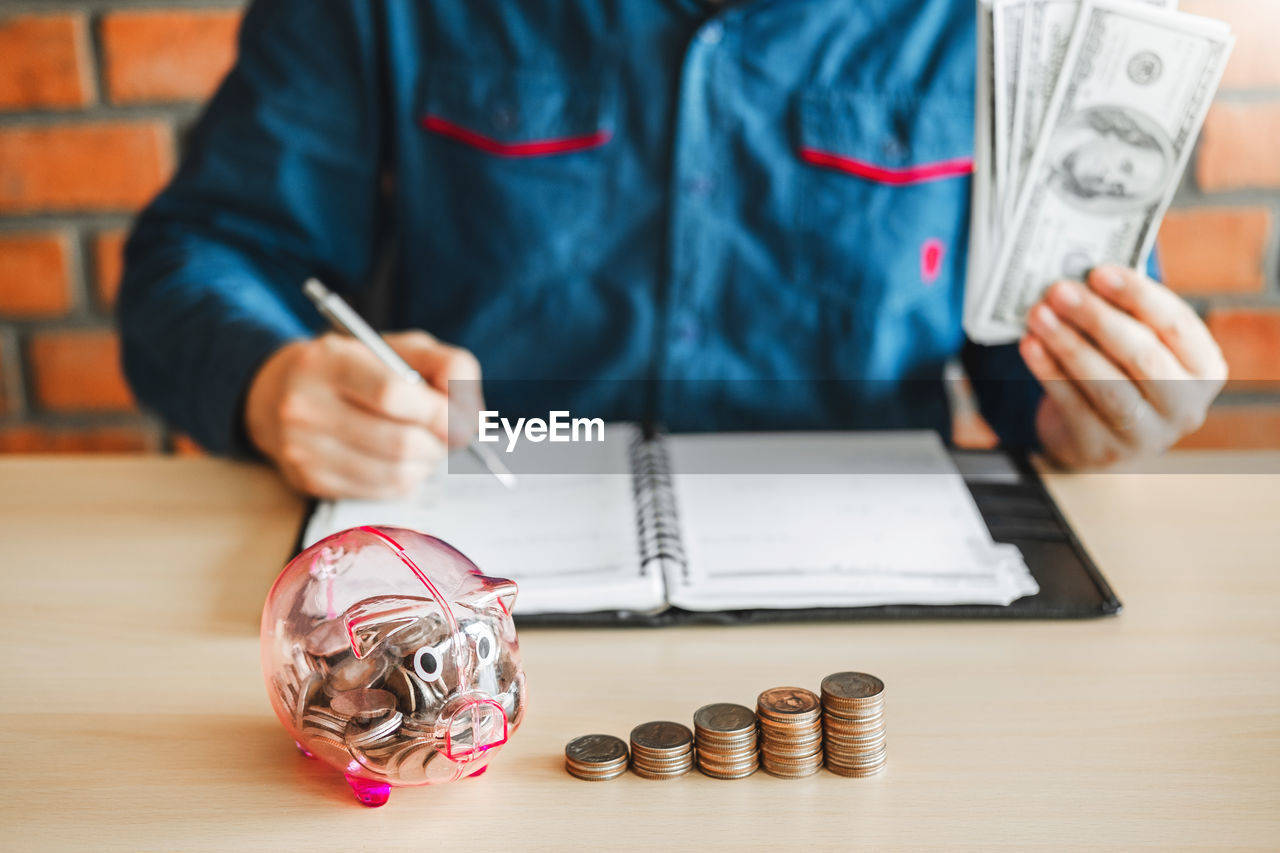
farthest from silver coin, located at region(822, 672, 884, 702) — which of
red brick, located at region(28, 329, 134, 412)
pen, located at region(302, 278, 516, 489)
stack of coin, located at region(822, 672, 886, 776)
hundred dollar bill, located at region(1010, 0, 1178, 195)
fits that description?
red brick, located at region(28, 329, 134, 412)

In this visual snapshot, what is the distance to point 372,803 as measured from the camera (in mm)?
482

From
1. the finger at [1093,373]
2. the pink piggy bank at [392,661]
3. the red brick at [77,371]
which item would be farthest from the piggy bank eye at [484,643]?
the red brick at [77,371]

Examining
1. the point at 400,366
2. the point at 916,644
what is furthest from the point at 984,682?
the point at 400,366

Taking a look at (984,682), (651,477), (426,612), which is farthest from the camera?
(651,477)

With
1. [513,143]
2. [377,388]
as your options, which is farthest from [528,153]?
[377,388]

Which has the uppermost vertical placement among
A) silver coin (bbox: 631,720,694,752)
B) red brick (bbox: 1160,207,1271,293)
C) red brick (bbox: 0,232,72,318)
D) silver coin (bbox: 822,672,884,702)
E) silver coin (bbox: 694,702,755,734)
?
silver coin (bbox: 822,672,884,702)

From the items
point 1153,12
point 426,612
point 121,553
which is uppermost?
point 1153,12

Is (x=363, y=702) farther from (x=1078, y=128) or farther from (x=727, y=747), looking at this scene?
(x=1078, y=128)

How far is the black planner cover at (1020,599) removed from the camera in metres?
0.63

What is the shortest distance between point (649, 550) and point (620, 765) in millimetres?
192

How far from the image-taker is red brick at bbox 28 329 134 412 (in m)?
1.49

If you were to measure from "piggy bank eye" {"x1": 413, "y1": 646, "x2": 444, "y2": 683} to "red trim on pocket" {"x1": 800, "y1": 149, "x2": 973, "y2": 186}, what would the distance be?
683 mm

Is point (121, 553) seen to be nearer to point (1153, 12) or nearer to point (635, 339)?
point (635, 339)

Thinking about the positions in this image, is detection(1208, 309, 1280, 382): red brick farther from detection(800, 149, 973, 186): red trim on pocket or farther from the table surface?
the table surface
